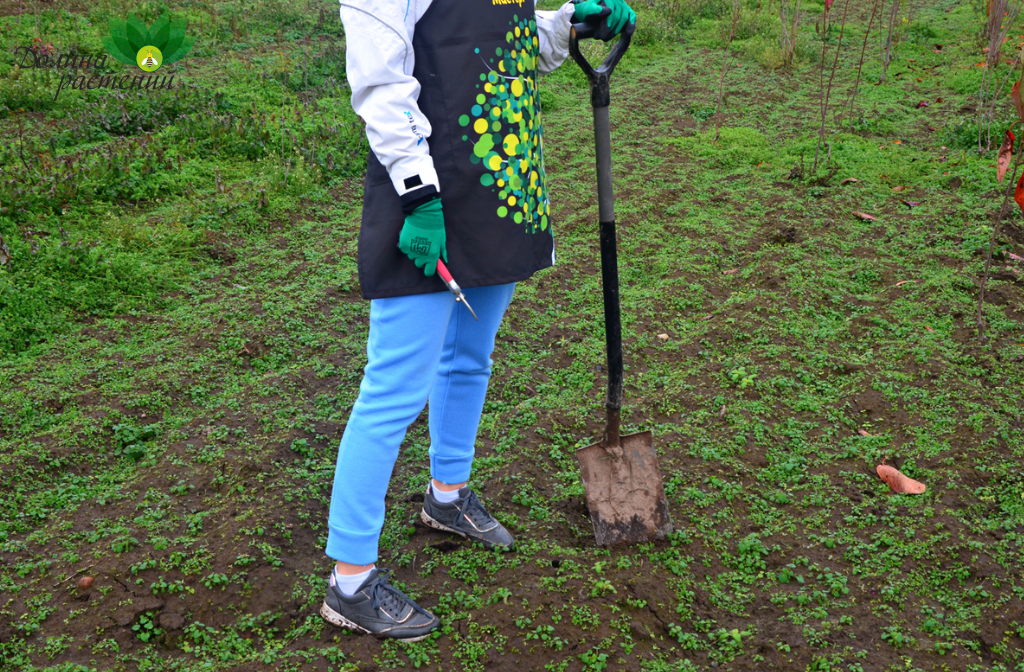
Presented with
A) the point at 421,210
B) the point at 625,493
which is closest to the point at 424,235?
the point at 421,210

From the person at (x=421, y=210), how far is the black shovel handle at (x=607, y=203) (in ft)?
0.82

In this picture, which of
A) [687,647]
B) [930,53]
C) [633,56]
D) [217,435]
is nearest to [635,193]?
[217,435]

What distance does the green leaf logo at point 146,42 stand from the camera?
698cm

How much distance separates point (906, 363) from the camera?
3.51 metres

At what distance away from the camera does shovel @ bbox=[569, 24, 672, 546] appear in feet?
8.33

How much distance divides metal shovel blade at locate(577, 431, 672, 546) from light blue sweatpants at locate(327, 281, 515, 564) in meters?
0.65

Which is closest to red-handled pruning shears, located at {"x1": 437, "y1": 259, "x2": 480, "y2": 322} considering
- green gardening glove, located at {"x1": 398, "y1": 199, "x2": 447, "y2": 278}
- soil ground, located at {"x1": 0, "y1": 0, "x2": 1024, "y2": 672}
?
green gardening glove, located at {"x1": 398, "y1": 199, "x2": 447, "y2": 278}

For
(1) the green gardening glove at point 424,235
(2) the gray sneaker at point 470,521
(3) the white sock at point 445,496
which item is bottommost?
(2) the gray sneaker at point 470,521

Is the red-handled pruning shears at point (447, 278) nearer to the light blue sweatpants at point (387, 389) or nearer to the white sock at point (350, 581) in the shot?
the light blue sweatpants at point (387, 389)

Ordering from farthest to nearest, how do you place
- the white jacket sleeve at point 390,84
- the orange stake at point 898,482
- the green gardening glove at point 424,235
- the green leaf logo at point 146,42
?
the green leaf logo at point 146,42 → the orange stake at point 898,482 → the green gardening glove at point 424,235 → the white jacket sleeve at point 390,84

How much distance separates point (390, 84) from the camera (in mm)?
1762

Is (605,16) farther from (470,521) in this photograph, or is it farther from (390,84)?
(470,521)

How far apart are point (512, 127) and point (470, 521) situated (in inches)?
51.2

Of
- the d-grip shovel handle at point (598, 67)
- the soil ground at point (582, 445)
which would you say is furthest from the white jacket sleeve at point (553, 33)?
the soil ground at point (582, 445)
